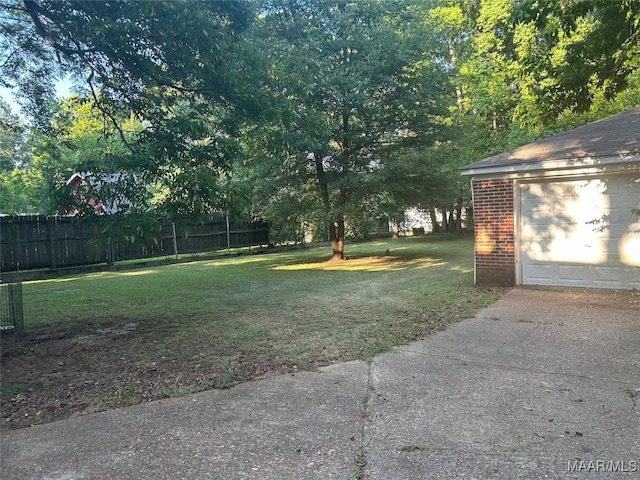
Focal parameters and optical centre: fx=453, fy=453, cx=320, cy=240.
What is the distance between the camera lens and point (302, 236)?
22719 mm

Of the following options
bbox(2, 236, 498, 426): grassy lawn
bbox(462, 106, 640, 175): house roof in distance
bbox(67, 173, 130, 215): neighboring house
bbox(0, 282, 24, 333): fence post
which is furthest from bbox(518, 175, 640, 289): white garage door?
bbox(0, 282, 24, 333): fence post

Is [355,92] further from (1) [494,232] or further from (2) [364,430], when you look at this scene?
(2) [364,430]

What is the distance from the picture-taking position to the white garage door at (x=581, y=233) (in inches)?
304

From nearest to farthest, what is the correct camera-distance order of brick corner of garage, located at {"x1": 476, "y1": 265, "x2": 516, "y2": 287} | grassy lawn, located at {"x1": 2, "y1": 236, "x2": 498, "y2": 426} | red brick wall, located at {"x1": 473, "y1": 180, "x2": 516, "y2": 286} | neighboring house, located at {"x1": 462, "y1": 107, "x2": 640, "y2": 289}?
grassy lawn, located at {"x1": 2, "y1": 236, "x2": 498, "y2": 426} < neighboring house, located at {"x1": 462, "y1": 107, "x2": 640, "y2": 289} < red brick wall, located at {"x1": 473, "y1": 180, "x2": 516, "y2": 286} < brick corner of garage, located at {"x1": 476, "y1": 265, "x2": 516, "y2": 287}

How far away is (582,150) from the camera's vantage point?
7.92 m

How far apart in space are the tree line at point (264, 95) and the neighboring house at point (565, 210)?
82 centimetres

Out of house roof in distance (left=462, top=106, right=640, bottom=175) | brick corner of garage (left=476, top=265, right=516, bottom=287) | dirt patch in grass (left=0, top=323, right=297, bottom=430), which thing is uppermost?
house roof in distance (left=462, top=106, right=640, bottom=175)

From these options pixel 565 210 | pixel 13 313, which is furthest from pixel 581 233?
pixel 13 313

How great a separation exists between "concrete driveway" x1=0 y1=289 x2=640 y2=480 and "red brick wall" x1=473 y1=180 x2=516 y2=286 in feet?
13.1

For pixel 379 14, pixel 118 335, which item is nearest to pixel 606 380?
pixel 118 335

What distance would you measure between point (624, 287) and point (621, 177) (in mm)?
1900

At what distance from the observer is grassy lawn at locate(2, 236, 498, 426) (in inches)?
168

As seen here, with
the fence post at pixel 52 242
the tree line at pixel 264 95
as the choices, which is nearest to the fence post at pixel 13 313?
the tree line at pixel 264 95

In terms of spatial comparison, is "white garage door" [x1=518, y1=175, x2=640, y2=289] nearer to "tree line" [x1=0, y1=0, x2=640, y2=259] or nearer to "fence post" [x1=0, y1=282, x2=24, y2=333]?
"tree line" [x1=0, y1=0, x2=640, y2=259]
